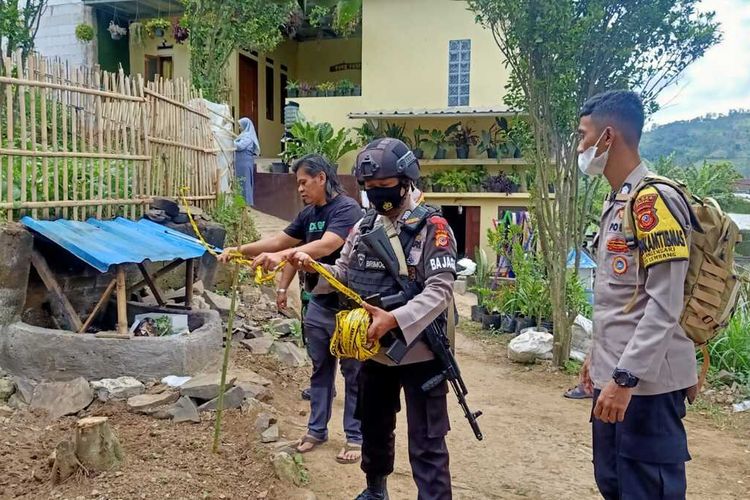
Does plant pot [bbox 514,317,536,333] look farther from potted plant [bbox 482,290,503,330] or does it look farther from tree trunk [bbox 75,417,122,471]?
tree trunk [bbox 75,417,122,471]

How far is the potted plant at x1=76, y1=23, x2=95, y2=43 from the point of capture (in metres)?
13.6

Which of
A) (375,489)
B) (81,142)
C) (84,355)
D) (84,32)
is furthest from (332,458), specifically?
(84,32)

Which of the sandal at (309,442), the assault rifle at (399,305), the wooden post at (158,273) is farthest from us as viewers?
the wooden post at (158,273)

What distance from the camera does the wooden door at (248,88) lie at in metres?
15.3

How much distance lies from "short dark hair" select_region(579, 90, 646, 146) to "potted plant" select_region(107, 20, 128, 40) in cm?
1433

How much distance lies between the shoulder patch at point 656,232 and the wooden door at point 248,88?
45.7 ft

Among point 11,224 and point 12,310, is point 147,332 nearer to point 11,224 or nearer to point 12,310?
point 12,310

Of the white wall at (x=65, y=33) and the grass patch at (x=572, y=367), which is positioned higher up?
the white wall at (x=65, y=33)

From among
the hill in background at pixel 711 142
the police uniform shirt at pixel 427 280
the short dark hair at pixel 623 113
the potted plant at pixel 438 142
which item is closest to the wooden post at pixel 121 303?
the police uniform shirt at pixel 427 280

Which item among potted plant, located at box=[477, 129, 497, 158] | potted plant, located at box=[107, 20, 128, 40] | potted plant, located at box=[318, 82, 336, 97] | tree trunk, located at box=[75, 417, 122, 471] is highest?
potted plant, located at box=[107, 20, 128, 40]

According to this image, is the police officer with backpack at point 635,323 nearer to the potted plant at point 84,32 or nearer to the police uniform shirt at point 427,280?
the police uniform shirt at point 427,280

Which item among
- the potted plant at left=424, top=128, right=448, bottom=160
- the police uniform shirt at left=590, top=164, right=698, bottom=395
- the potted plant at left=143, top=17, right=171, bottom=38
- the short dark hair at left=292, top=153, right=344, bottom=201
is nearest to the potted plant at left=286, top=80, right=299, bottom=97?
the potted plant at left=143, top=17, right=171, bottom=38

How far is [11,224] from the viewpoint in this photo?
4.77 m

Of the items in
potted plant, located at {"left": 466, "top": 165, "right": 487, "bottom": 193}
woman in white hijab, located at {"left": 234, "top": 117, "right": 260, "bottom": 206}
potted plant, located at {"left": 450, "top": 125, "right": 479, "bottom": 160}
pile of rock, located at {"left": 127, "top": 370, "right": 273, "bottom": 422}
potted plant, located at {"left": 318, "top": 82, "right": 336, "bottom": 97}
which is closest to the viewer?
pile of rock, located at {"left": 127, "top": 370, "right": 273, "bottom": 422}
